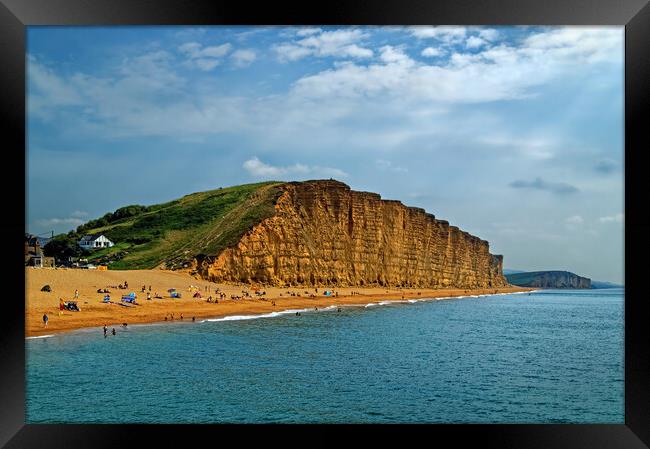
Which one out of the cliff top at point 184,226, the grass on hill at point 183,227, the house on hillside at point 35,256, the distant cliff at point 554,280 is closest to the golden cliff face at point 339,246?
the cliff top at point 184,226

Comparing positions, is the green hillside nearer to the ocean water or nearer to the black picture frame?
the ocean water

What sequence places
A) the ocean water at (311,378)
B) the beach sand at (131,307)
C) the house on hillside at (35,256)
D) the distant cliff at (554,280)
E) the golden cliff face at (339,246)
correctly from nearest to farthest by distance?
the ocean water at (311,378), the beach sand at (131,307), the house on hillside at (35,256), the golden cliff face at (339,246), the distant cliff at (554,280)

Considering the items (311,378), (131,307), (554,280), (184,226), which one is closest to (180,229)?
(184,226)

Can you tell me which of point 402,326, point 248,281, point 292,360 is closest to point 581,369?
point 292,360

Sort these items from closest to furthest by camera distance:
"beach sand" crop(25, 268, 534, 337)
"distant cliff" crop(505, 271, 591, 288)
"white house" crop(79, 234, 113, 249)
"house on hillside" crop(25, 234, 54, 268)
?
"beach sand" crop(25, 268, 534, 337) < "house on hillside" crop(25, 234, 54, 268) < "white house" crop(79, 234, 113, 249) < "distant cliff" crop(505, 271, 591, 288)

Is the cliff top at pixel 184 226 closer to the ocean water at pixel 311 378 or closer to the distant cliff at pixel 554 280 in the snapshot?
the ocean water at pixel 311 378

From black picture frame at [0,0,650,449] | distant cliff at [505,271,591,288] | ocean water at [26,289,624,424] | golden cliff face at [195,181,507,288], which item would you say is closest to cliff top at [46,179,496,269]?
golden cliff face at [195,181,507,288]
